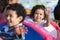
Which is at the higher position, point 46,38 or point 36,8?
point 36,8

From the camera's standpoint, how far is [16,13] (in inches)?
45.8

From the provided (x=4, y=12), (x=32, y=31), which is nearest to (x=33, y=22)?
(x=32, y=31)

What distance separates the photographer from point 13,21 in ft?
3.81

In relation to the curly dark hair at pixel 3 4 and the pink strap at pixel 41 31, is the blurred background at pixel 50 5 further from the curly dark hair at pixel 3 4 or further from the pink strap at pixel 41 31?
the pink strap at pixel 41 31

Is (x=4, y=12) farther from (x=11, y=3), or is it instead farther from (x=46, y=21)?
(x=46, y=21)

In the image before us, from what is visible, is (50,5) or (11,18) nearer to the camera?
(11,18)

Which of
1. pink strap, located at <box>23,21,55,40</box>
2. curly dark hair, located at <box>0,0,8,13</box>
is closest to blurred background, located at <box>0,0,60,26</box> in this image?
curly dark hair, located at <box>0,0,8,13</box>

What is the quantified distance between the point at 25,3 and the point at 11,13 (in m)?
0.16

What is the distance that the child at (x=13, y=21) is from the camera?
3.79ft

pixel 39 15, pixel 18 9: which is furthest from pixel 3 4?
pixel 39 15

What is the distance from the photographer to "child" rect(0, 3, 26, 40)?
115 centimetres

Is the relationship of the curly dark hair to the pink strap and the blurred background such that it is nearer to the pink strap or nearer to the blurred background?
the blurred background

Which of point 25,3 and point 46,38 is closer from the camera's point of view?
point 46,38

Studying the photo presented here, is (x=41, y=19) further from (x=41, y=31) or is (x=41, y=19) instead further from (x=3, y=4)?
(x=3, y=4)
